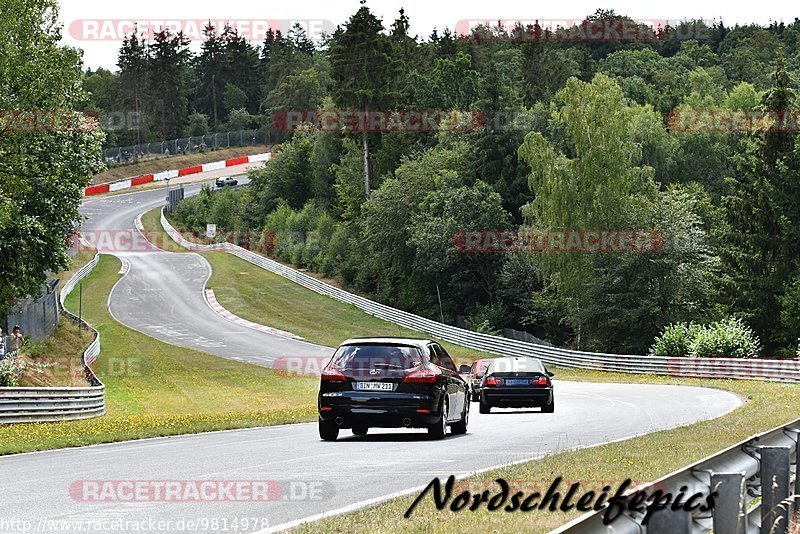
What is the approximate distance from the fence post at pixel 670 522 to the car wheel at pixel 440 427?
12.9m

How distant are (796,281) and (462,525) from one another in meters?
57.7

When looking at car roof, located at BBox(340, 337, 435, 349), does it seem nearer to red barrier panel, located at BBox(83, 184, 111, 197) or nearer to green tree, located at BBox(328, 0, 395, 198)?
green tree, located at BBox(328, 0, 395, 198)

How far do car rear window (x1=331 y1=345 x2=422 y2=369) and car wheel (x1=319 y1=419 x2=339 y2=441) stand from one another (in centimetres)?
88

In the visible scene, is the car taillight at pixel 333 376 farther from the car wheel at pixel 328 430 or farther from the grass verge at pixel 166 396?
the grass verge at pixel 166 396

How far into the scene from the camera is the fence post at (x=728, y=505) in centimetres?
632

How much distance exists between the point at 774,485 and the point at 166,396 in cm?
3545

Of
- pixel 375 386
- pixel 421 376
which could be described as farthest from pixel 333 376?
pixel 421 376

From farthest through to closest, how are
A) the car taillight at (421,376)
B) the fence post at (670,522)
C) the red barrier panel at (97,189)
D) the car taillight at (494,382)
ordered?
the red barrier panel at (97,189) → the car taillight at (494,382) → the car taillight at (421,376) → the fence post at (670,522)

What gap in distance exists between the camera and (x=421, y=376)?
18156 mm

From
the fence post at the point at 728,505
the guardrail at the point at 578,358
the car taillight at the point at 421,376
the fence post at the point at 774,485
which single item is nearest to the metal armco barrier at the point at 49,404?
the car taillight at the point at 421,376

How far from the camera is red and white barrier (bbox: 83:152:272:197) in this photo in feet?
440

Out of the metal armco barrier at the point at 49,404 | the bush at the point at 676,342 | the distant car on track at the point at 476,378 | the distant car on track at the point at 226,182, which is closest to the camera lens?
the metal armco barrier at the point at 49,404

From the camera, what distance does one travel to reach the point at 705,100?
363 ft

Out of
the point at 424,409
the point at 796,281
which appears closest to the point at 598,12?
the point at 796,281
